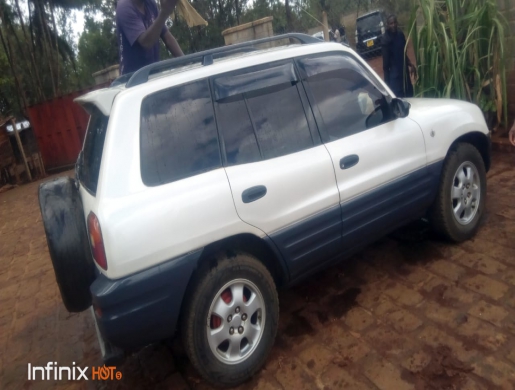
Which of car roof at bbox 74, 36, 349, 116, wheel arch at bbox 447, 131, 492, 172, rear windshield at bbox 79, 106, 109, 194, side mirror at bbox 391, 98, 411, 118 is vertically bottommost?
wheel arch at bbox 447, 131, 492, 172

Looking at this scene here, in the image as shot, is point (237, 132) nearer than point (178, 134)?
No

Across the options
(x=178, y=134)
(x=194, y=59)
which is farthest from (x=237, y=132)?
(x=194, y=59)

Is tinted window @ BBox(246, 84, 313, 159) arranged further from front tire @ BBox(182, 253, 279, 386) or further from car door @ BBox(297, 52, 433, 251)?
front tire @ BBox(182, 253, 279, 386)

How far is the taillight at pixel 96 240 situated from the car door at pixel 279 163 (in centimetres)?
76

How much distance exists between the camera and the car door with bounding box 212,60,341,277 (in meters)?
2.85

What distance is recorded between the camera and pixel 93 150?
2.96 meters

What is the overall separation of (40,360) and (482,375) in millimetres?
3010

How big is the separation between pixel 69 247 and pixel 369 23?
21114mm

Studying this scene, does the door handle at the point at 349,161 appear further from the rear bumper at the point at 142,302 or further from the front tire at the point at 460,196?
the rear bumper at the point at 142,302

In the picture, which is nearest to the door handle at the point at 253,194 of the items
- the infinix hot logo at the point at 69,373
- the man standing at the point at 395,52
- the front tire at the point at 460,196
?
the infinix hot logo at the point at 69,373

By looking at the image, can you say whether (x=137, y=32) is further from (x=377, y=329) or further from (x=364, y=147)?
(x=377, y=329)

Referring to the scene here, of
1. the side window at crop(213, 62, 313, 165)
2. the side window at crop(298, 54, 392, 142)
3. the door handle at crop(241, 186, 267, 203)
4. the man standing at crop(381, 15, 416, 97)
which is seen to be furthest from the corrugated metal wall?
the door handle at crop(241, 186, 267, 203)

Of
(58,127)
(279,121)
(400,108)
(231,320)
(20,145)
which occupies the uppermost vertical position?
(279,121)

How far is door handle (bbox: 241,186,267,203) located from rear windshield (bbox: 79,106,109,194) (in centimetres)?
84
